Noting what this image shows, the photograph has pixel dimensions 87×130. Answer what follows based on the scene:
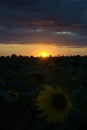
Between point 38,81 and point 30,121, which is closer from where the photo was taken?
point 30,121

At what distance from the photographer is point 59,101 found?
2898mm

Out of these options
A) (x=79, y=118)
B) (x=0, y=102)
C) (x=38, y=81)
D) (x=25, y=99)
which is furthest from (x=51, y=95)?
(x=38, y=81)

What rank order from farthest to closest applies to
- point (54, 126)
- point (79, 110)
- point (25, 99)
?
1. point (25, 99)
2. point (79, 110)
3. point (54, 126)

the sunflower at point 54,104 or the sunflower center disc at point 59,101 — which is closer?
the sunflower at point 54,104

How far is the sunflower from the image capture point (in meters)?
2.68

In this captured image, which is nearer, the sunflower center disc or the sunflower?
the sunflower

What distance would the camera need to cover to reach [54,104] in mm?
2908

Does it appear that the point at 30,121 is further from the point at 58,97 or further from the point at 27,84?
the point at 27,84

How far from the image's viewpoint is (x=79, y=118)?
→ 2.85 metres

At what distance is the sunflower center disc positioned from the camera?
9.26 feet

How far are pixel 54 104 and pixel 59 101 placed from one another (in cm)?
4

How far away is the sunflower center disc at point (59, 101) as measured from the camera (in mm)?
2822

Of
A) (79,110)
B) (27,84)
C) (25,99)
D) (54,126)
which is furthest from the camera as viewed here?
(27,84)

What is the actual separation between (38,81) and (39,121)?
106 centimetres
